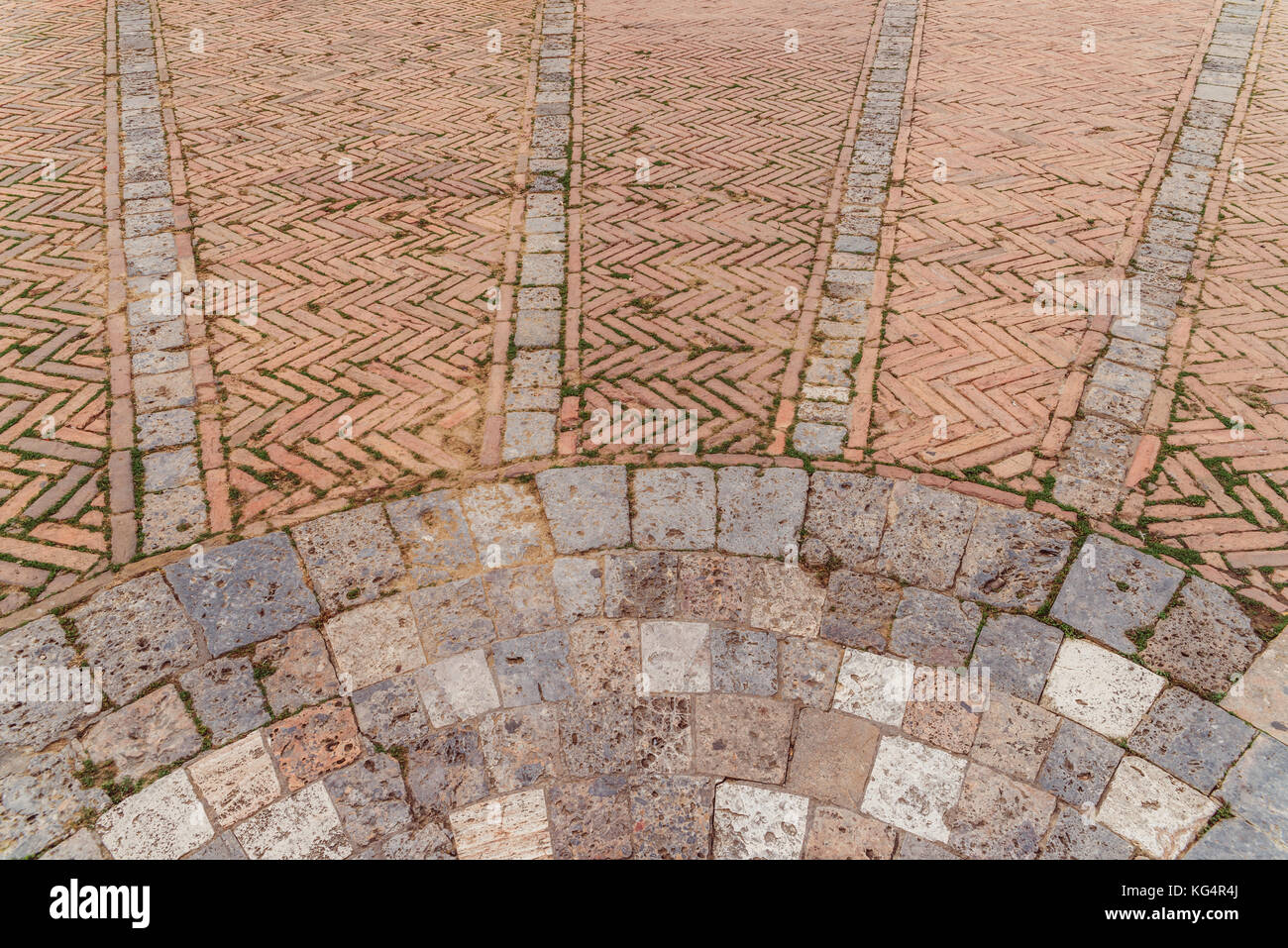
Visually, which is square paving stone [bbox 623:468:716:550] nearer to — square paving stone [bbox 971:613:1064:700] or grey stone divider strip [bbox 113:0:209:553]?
square paving stone [bbox 971:613:1064:700]

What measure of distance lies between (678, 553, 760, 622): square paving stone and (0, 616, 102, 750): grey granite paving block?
2.09m

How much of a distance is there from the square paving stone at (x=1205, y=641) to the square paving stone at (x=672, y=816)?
64.7 inches

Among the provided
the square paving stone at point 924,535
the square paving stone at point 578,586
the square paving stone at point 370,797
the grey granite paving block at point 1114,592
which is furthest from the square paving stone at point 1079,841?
the square paving stone at point 370,797

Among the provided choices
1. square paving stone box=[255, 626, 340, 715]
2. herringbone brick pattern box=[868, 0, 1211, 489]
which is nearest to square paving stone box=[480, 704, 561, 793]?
square paving stone box=[255, 626, 340, 715]

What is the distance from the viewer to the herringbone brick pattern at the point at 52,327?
3.43 m

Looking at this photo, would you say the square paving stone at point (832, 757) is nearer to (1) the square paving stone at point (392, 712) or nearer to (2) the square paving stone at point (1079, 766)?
(2) the square paving stone at point (1079, 766)

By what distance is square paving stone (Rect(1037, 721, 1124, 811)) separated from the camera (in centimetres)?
274

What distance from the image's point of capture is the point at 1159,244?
16.9 ft

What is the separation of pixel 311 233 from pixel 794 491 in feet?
11.9

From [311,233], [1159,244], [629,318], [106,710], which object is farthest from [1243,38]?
[106,710]

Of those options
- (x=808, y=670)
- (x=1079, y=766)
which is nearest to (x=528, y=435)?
(x=808, y=670)

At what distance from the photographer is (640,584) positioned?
3.33 meters

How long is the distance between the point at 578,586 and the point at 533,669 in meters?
0.37

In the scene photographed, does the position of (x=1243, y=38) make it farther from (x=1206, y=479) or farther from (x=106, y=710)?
(x=106, y=710)
